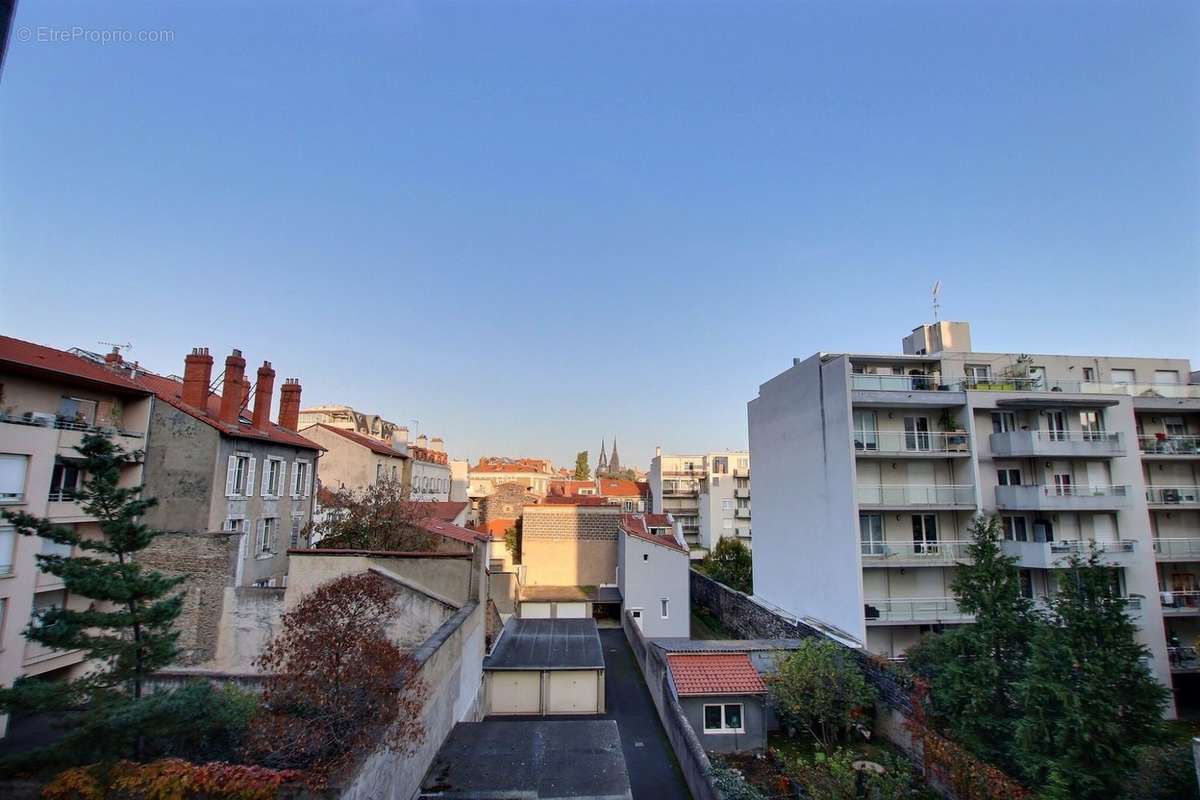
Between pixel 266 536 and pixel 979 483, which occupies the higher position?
pixel 979 483

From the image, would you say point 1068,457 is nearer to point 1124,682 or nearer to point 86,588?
point 1124,682

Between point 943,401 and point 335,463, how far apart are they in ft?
111

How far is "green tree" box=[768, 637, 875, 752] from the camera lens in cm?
1661

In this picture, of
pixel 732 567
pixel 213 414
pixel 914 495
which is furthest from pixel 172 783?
pixel 732 567

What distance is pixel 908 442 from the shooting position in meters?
23.6

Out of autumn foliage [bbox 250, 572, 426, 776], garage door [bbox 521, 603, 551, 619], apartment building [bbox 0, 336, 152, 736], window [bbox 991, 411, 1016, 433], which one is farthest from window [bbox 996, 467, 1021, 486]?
apartment building [bbox 0, 336, 152, 736]

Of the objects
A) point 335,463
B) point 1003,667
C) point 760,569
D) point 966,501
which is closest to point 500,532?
point 335,463

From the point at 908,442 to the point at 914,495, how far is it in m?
2.26

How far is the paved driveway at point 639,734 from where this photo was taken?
14.2 meters

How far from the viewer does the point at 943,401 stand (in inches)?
916

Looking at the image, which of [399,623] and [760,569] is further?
[760,569]

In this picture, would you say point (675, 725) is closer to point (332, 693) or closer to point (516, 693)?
point (516, 693)

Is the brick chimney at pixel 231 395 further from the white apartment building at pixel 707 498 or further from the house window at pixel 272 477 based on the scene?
the white apartment building at pixel 707 498

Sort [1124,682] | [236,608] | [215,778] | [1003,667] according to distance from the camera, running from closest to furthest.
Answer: [215,778], [1124,682], [1003,667], [236,608]
